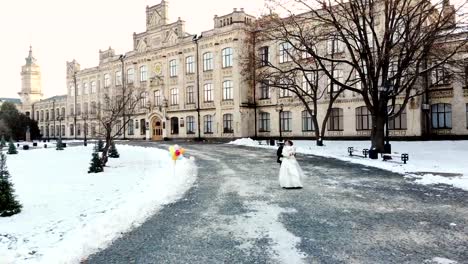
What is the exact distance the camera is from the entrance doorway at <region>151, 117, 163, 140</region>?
5234 centimetres

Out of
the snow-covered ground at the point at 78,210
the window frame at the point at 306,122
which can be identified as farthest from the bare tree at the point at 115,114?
the window frame at the point at 306,122

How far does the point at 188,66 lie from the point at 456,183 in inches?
1598

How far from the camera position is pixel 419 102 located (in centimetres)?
3294

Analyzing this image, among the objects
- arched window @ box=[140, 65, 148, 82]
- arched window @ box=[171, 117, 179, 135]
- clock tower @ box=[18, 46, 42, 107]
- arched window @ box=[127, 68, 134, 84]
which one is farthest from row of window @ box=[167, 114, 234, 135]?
clock tower @ box=[18, 46, 42, 107]

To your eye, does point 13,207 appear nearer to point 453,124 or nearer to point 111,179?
point 111,179

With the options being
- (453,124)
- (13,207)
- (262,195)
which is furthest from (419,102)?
(13,207)

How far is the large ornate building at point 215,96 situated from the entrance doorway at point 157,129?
0.46ft

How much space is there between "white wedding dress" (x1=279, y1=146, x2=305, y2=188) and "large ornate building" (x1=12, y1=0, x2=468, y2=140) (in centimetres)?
2302

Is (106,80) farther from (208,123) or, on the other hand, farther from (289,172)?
(289,172)

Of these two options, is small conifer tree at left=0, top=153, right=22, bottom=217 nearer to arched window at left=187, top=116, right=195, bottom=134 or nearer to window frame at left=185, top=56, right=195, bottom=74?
arched window at left=187, top=116, right=195, bottom=134

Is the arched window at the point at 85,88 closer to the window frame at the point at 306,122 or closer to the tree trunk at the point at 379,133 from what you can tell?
the window frame at the point at 306,122

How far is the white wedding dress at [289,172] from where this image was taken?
1205 cm

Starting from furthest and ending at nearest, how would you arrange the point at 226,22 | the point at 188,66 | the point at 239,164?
the point at 188,66
the point at 226,22
the point at 239,164

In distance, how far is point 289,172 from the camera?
12133 mm
